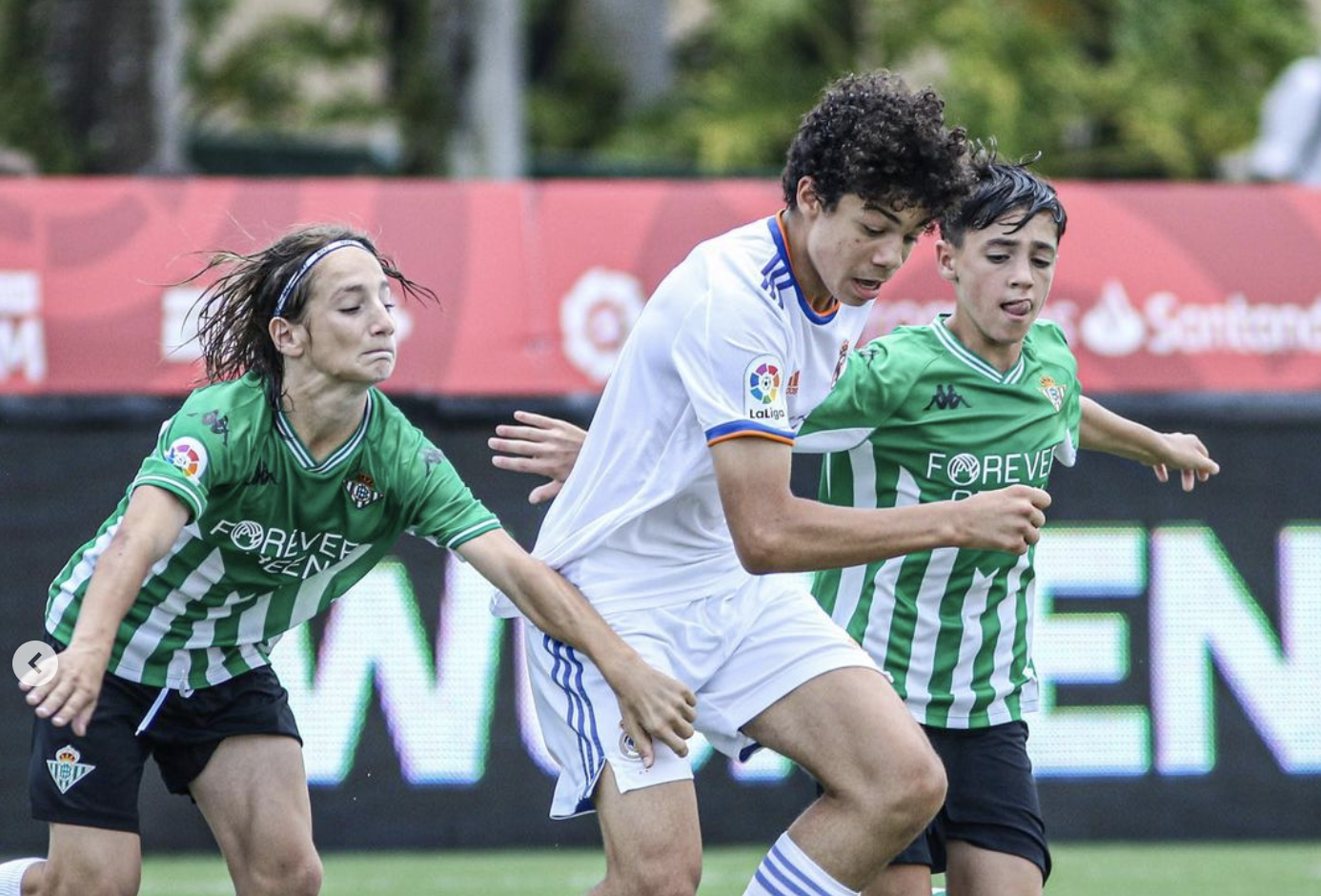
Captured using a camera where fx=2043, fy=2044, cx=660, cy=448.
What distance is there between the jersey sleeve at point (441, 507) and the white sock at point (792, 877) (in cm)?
99

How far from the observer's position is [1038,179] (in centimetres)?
505

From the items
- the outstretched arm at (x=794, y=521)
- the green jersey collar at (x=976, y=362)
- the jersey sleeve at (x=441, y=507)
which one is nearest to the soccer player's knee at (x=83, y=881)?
the jersey sleeve at (x=441, y=507)

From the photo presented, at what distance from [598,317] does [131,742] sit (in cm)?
373

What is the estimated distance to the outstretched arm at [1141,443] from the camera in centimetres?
532

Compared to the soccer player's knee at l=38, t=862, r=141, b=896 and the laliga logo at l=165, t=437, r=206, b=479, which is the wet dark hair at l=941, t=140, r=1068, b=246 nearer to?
the laliga logo at l=165, t=437, r=206, b=479

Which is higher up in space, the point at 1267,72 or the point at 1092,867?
the point at 1267,72

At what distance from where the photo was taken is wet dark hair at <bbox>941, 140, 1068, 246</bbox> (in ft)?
16.2

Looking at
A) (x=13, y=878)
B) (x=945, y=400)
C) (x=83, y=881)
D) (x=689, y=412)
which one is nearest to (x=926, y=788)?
(x=689, y=412)

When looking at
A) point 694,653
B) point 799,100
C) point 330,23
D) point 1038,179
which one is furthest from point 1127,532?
point 330,23

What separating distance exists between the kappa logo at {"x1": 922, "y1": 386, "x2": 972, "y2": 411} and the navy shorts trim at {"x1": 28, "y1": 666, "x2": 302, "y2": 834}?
1776 millimetres

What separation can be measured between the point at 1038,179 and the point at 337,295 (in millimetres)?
1741

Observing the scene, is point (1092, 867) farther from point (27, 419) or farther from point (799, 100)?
point (799, 100)

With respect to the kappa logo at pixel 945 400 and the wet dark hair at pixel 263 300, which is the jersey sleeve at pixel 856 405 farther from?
the wet dark hair at pixel 263 300

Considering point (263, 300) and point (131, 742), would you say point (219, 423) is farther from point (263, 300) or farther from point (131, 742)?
point (131, 742)
